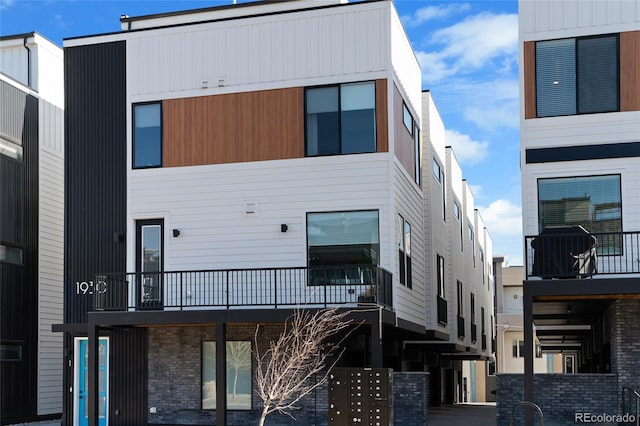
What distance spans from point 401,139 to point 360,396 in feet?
23.9

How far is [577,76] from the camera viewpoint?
18.4m

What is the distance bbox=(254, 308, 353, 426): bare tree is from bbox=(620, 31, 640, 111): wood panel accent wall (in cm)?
696

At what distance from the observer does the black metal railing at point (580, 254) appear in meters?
17.0

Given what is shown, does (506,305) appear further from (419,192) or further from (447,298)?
(419,192)

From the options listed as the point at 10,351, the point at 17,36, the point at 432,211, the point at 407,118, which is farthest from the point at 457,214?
the point at 10,351

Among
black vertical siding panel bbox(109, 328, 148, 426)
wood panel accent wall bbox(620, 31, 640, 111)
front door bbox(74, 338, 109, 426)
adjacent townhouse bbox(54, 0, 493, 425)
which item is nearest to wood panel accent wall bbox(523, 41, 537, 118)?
wood panel accent wall bbox(620, 31, 640, 111)

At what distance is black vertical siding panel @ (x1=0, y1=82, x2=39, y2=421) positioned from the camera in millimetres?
23984

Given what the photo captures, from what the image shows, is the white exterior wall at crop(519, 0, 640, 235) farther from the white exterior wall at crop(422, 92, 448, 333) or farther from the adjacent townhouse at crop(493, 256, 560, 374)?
the adjacent townhouse at crop(493, 256, 560, 374)

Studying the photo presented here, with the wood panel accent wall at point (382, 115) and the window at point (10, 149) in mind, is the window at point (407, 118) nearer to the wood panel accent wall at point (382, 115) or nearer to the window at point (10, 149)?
the wood panel accent wall at point (382, 115)

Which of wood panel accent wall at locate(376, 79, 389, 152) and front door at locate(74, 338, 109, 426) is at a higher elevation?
wood panel accent wall at locate(376, 79, 389, 152)

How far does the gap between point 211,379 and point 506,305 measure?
99.6ft

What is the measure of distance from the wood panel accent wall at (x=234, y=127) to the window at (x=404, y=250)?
2848 mm

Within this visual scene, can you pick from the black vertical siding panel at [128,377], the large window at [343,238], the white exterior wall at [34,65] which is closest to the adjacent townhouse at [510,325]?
the large window at [343,238]

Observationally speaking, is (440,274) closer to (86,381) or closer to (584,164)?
(584,164)
